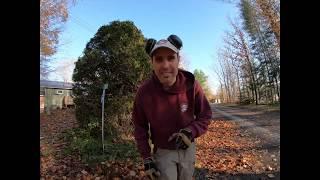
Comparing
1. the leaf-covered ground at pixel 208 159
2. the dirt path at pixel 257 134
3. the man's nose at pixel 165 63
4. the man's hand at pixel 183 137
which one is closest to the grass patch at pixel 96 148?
the leaf-covered ground at pixel 208 159

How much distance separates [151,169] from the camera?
1265mm

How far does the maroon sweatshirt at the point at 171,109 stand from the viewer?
1.25 metres

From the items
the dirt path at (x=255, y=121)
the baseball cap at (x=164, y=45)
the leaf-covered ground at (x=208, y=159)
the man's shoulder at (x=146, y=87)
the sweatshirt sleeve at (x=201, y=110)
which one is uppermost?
the baseball cap at (x=164, y=45)

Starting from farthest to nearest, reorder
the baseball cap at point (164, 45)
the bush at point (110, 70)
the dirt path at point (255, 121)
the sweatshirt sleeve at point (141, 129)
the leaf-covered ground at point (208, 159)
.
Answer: the bush at point (110, 70) < the leaf-covered ground at point (208, 159) < the dirt path at point (255, 121) < the sweatshirt sleeve at point (141, 129) < the baseball cap at point (164, 45)

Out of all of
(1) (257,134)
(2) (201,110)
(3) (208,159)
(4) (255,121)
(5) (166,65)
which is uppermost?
(5) (166,65)

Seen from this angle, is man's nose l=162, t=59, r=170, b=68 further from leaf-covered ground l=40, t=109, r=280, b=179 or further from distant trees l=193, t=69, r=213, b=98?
leaf-covered ground l=40, t=109, r=280, b=179

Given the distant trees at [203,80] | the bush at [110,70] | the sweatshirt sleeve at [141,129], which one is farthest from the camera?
the bush at [110,70]

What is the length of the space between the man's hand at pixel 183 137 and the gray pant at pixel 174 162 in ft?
0.22

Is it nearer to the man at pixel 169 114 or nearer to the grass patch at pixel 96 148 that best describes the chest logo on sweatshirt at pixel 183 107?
the man at pixel 169 114

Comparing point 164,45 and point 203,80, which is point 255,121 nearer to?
point 203,80

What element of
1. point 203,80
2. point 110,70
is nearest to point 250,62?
point 203,80

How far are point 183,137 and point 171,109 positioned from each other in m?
0.11
